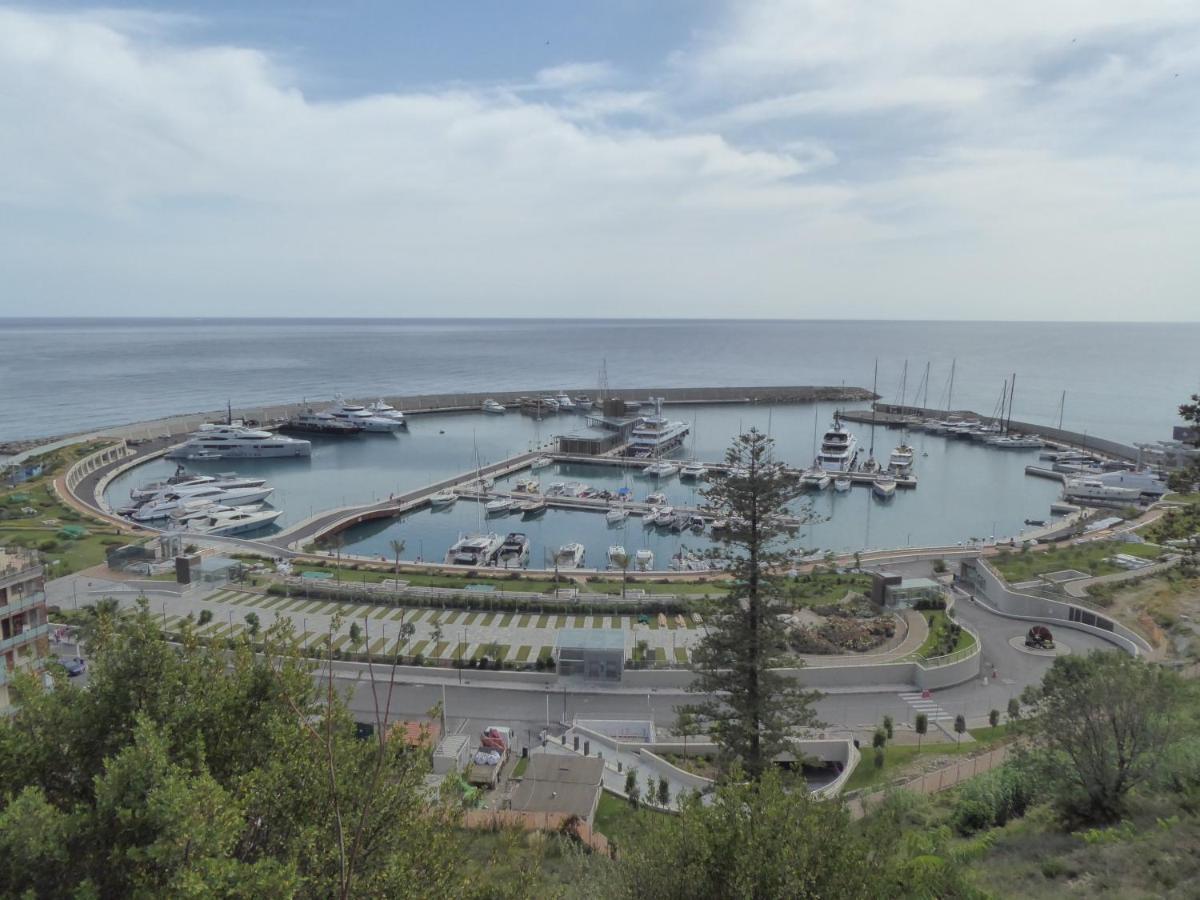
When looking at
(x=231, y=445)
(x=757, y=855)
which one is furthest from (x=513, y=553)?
(x=231, y=445)

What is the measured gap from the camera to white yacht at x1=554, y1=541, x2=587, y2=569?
115 feet

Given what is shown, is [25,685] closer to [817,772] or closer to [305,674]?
[305,674]

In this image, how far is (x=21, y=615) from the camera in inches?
602

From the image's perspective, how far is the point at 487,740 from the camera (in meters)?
16.0

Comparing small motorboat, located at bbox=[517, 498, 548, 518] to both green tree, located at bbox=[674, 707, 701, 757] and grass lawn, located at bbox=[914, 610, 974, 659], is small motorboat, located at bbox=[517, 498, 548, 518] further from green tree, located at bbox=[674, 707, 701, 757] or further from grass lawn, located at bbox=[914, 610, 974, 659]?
green tree, located at bbox=[674, 707, 701, 757]

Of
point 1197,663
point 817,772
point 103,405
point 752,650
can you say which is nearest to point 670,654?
point 817,772

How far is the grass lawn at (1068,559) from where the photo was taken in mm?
28219

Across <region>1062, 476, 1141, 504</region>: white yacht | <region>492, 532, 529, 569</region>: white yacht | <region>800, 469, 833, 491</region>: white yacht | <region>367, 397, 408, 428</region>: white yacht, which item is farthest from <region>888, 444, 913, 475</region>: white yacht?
<region>367, 397, 408, 428</region>: white yacht

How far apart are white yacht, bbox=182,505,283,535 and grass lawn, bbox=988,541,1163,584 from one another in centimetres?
3710

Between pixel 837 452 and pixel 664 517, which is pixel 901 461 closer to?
pixel 837 452

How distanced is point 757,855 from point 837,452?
52672mm

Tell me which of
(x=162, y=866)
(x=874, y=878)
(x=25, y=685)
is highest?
(x=25, y=685)

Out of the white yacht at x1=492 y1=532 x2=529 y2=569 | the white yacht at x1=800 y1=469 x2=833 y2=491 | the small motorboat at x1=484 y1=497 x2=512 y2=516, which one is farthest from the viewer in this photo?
the white yacht at x1=800 y1=469 x2=833 y2=491

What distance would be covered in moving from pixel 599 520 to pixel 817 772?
27479 mm
